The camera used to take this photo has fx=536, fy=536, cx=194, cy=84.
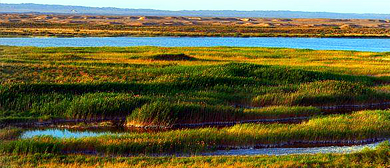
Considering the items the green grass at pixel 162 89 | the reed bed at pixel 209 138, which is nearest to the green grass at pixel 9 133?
the reed bed at pixel 209 138

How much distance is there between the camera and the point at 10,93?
24.9 metres

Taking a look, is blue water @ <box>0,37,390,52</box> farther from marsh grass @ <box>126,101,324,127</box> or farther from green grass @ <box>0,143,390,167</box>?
green grass @ <box>0,143,390,167</box>

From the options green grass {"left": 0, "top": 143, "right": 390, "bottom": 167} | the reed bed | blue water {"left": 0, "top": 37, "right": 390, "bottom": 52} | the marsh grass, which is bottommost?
blue water {"left": 0, "top": 37, "right": 390, "bottom": 52}

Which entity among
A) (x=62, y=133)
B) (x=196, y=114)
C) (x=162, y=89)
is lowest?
(x=62, y=133)

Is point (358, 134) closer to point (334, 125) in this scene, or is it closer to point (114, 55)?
point (334, 125)

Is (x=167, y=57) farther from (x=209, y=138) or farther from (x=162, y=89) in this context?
(x=209, y=138)

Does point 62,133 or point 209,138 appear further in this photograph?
point 62,133

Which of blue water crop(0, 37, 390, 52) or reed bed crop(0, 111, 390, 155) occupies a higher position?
reed bed crop(0, 111, 390, 155)

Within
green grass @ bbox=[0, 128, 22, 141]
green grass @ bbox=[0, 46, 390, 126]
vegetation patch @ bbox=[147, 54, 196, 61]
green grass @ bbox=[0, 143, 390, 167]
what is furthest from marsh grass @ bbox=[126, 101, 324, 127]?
vegetation patch @ bbox=[147, 54, 196, 61]

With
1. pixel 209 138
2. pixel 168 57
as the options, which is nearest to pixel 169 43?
pixel 168 57

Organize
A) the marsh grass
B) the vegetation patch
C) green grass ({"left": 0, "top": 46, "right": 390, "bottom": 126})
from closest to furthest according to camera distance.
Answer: the marsh grass
green grass ({"left": 0, "top": 46, "right": 390, "bottom": 126})
the vegetation patch

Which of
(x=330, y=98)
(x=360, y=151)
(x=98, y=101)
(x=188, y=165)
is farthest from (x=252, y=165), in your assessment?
(x=330, y=98)

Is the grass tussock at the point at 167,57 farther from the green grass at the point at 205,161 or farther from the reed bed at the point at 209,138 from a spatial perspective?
the green grass at the point at 205,161

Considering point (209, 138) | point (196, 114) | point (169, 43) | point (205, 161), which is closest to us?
point (205, 161)
